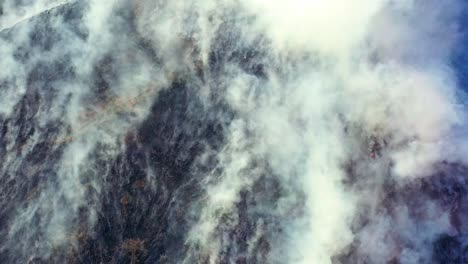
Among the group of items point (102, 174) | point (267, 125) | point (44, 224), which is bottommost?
point (44, 224)

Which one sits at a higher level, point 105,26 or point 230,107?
point 105,26

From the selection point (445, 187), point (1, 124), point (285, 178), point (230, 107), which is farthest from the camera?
point (1, 124)

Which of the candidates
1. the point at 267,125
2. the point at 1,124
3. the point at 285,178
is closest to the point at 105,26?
the point at 1,124

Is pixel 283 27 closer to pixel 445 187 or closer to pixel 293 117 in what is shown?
pixel 293 117

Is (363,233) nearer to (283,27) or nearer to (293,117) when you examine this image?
(293,117)

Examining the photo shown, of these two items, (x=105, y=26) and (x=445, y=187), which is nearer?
(x=445, y=187)

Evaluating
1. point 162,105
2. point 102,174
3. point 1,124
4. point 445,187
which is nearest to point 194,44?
point 162,105

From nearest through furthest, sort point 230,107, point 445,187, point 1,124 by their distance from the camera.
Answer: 1. point 445,187
2. point 230,107
3. point 1,124
